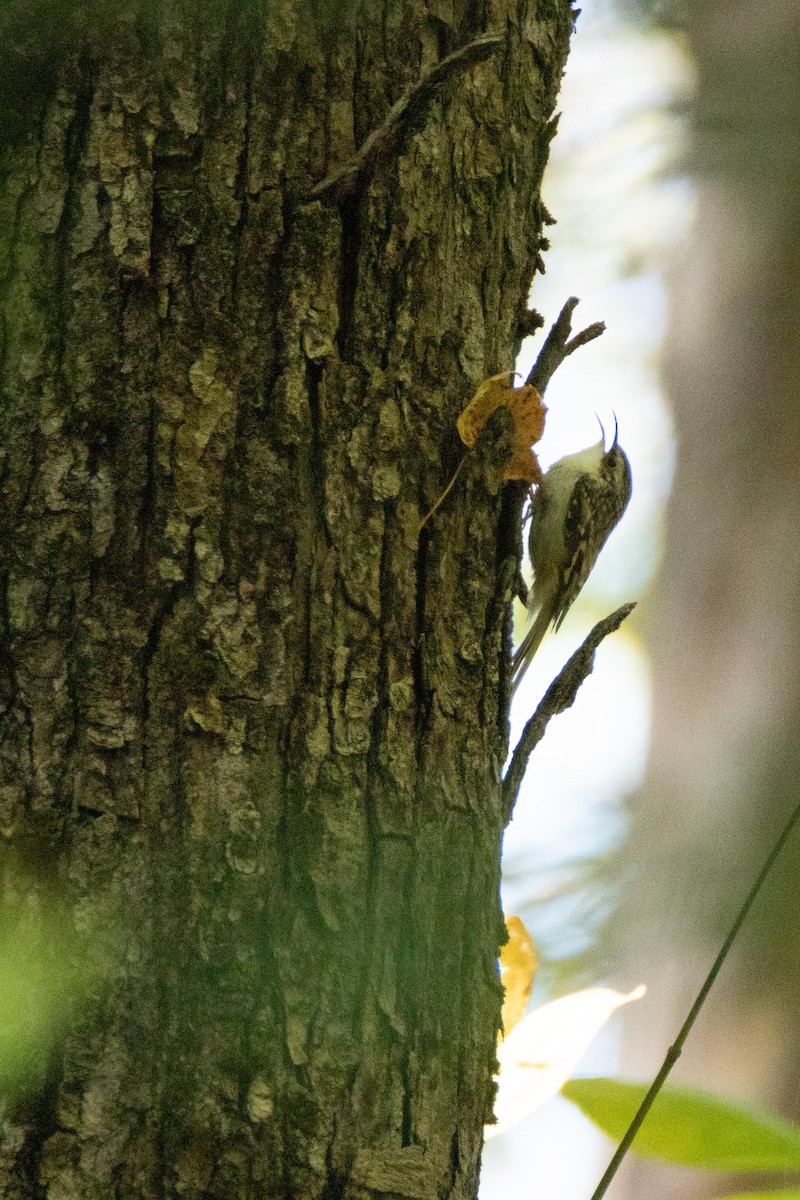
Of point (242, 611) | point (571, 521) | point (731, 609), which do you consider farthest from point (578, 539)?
point (242, 611)

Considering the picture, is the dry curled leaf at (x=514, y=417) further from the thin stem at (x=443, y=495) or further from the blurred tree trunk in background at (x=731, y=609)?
the blurred tree trunk in background at (x=731, y=609)

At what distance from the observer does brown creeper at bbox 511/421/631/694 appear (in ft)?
10.4

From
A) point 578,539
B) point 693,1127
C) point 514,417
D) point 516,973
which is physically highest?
point 578,539

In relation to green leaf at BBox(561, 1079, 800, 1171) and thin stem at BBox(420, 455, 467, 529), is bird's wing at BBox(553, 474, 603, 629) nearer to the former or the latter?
thin stem at BBox(420, 455, 467, 529)

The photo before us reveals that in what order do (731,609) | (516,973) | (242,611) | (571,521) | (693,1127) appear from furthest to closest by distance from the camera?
(731,609) < (571,521) < (516,973) < (242,611) < (693,1127)

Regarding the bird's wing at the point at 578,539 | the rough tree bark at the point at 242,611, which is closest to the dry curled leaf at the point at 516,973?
the rough tree bark at the point at 242,611

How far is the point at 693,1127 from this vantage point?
1.17 m

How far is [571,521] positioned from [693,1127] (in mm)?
2147

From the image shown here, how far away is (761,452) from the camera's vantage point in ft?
16.1

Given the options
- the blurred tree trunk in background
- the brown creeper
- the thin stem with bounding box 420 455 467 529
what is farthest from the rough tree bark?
the blurred tree trunk in background

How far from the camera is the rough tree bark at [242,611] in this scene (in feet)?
3.89

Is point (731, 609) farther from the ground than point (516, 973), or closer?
farther from the ground

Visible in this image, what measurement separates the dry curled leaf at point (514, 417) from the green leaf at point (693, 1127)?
29.1 inches

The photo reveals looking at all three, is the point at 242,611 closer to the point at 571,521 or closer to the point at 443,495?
the point at 443,495
